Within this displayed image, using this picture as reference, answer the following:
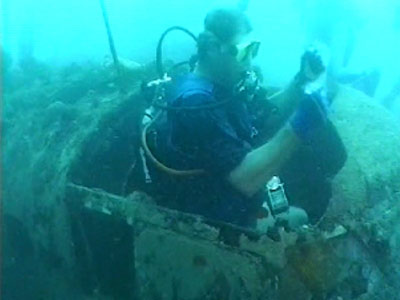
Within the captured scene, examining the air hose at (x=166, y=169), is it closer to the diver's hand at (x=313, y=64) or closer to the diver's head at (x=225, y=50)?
the diver's head at (x=225, y=50)

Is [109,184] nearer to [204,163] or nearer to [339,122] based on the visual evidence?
[204,163]

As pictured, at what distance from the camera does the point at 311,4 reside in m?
15.2

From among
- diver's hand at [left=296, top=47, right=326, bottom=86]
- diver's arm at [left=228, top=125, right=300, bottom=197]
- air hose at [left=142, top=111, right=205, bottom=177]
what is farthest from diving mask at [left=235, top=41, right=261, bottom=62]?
air hose at [left=142, top=111, right=205, bottom=177]

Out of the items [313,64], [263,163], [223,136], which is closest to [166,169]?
[223,136]

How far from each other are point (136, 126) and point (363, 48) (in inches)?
764

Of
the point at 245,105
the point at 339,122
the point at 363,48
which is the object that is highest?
the point at 245,105

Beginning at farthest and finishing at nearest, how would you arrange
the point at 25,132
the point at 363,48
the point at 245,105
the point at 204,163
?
1. the point at 363,48
2. the point at 25,132
3. the point at 245,105
4. the point at 204,163

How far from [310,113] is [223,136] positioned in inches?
18.8

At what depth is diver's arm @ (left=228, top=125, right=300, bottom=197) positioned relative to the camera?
259cm

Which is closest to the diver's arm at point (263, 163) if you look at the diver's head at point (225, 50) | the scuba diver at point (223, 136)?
the scuba diver at point (223, 136)

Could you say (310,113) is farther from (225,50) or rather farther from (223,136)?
(225,50)

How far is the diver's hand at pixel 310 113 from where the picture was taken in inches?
97.8

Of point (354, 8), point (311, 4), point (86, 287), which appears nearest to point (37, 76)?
point (86, 287)

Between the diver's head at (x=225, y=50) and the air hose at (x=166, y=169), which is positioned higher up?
the diver's head at (x=225, y=50)
